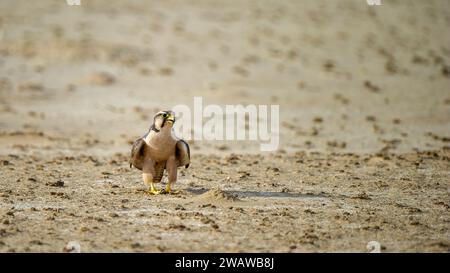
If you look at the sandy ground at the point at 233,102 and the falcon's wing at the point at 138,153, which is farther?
the falcon's wing at the point at 138,153

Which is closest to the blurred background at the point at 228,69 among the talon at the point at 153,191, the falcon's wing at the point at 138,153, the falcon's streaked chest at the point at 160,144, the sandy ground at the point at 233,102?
the sandy ground at the point at 233,102

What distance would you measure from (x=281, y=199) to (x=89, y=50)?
1524cm

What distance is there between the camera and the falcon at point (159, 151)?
8895mm

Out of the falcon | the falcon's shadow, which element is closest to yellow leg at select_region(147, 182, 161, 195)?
the falcon

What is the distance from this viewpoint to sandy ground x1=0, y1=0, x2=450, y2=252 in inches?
311

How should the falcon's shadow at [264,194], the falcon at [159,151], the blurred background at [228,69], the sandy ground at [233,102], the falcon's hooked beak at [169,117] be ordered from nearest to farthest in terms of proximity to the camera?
1. the sandy ground at [233,102]
2. the falcon's hooked beak at [169,117]
3. the falcon at [159,151]
4. the falcon's shadow at [264,194]
5. the blurred background at [228,69]

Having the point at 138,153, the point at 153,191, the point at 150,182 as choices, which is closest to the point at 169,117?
the point at 138,153

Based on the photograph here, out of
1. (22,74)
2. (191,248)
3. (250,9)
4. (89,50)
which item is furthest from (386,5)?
(191,248)

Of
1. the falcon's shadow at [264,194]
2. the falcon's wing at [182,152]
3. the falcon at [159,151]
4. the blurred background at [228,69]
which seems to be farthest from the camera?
the blurred background at [228,69]

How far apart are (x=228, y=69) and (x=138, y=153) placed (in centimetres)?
1327

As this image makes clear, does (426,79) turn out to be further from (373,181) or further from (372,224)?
(372,224)

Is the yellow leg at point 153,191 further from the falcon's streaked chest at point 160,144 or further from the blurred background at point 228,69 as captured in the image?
the blurred background at point 228,69

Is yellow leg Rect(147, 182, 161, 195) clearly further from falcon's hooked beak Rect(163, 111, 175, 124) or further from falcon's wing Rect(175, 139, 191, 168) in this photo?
falcon's hooked beak Rect(163, 111, 175, 124)

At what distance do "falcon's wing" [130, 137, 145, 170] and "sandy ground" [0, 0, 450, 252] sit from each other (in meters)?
0.42
